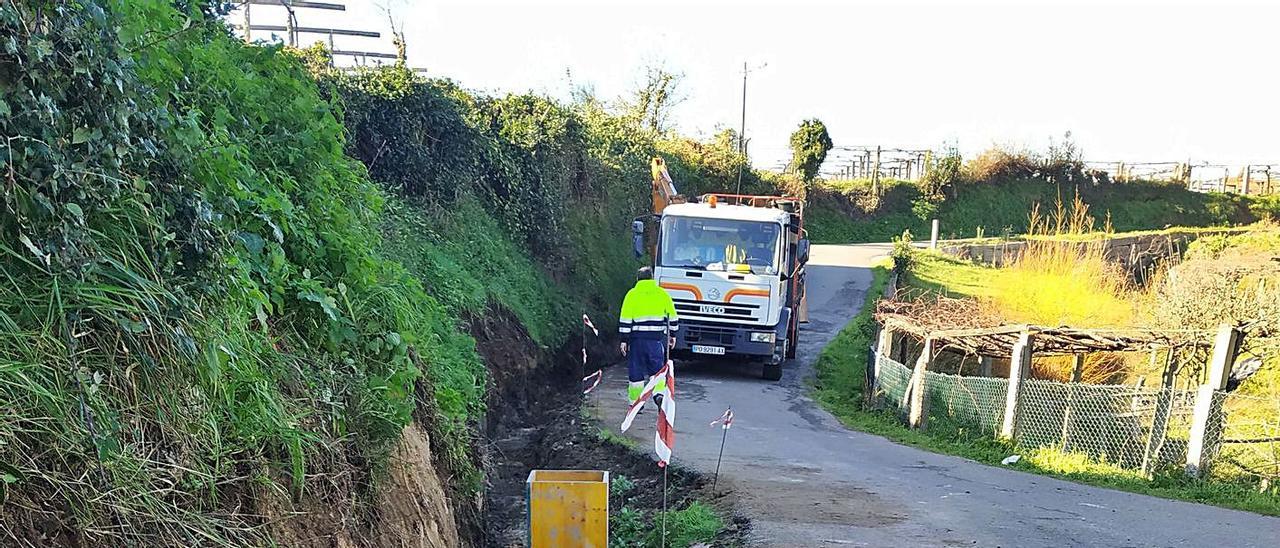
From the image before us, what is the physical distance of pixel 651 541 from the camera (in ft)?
22.8

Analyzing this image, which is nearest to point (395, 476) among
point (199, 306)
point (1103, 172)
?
point (199, 306)

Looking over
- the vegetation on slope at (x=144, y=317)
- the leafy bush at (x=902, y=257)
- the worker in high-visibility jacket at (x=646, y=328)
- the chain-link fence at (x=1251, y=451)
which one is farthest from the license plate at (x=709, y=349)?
the leafy bush at (x=902, y=257)

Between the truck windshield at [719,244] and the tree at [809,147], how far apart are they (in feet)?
68.3

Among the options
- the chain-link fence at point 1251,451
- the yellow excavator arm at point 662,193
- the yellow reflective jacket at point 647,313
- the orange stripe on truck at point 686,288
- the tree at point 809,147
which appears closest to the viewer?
the chain-link fence at point 1251,451

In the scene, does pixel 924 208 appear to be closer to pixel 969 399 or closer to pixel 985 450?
pixel 969 399

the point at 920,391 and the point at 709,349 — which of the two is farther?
the point at 709,349

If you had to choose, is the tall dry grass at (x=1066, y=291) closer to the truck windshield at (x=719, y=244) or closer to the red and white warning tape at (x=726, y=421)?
the truck windshield at (x=719, y=244)

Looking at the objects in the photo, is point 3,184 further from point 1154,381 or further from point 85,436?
point 1154,381

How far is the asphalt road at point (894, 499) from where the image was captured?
6.51 metres

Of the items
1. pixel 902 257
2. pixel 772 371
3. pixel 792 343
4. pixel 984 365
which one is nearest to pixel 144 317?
pixel 772 371

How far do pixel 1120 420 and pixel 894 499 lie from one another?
410 cm

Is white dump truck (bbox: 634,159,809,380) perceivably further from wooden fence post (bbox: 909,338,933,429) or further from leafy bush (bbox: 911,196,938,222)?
leafy bush (bbox: 911,196,938,222)

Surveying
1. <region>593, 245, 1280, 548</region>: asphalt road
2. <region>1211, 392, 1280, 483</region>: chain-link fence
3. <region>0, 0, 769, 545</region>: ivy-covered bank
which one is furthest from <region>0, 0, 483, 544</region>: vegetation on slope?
<region>1211, 392, 1280, 483</region>: chain-link fence

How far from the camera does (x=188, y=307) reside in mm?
3166
